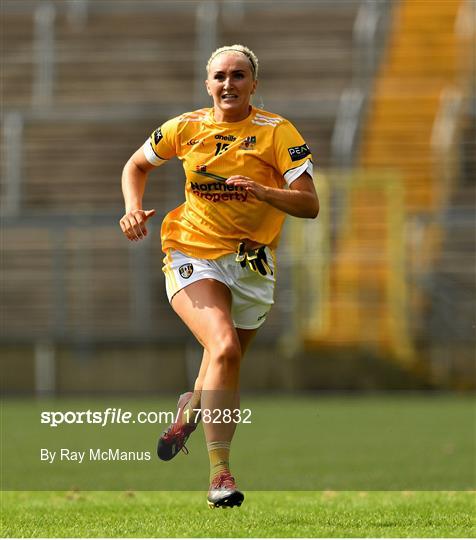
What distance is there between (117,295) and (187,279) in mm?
11450

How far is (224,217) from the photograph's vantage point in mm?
5809

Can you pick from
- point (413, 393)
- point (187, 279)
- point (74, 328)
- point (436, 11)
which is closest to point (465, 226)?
point (413, 393)

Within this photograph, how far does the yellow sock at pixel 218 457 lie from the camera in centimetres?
546

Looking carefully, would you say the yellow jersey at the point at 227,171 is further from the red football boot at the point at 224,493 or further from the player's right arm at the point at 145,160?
the red football boot at the point at 224,493

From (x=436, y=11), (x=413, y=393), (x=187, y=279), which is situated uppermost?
(x=436, y=11)

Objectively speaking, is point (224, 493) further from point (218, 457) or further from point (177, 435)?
point (177, 435)

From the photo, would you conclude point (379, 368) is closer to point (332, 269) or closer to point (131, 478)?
point (332, 269)

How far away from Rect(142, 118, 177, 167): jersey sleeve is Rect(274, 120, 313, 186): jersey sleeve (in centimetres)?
49

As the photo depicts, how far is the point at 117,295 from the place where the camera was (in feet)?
56.4

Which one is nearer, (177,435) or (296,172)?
(296,172)

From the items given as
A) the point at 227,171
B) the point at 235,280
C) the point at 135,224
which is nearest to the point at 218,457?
the point at 235,280

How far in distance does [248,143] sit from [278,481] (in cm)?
263

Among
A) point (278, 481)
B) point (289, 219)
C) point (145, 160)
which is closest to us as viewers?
point (145, 160)

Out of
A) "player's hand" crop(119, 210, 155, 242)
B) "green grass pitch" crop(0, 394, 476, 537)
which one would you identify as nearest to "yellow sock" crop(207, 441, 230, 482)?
"green grass pitch" crop(0, 394, 476, 537)
